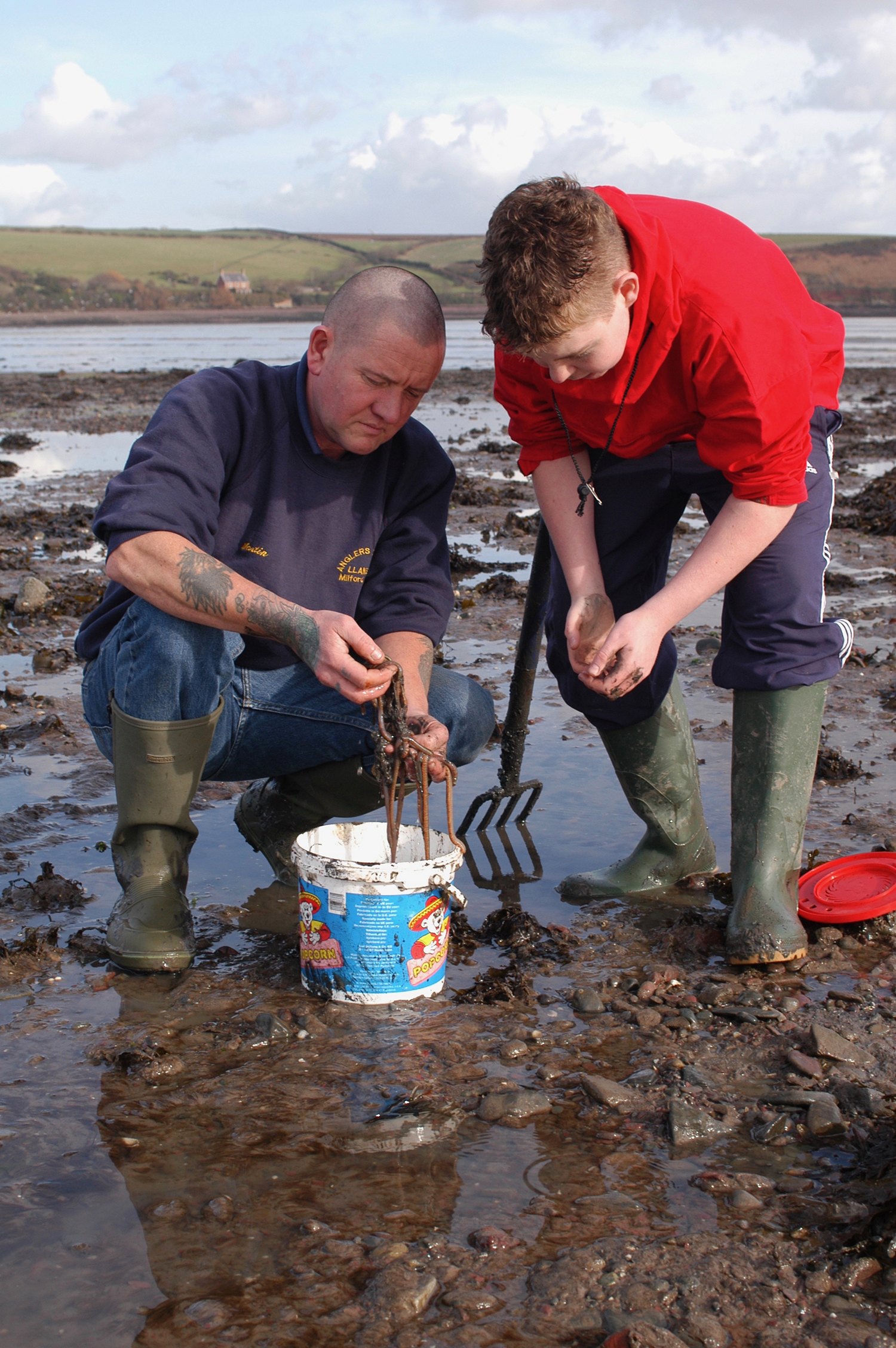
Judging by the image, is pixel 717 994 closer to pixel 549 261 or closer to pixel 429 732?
pixel 429 732

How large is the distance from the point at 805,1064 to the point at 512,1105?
2.19 feet

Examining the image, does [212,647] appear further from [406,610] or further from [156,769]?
[406,610]

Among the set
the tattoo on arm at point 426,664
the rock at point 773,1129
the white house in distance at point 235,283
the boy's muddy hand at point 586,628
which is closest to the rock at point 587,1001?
the rock at point 773,1129

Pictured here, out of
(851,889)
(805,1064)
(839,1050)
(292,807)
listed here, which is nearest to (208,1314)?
(805,1064)

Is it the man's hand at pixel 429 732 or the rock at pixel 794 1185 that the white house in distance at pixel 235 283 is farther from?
the rock at pixel 794 1185

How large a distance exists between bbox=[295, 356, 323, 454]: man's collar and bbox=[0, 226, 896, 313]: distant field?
72.2 metres

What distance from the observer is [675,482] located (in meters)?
3.21

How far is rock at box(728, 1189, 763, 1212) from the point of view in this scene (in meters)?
2.02

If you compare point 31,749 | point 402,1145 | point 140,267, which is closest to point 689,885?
point 402,1145

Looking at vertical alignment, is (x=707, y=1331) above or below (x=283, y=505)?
below

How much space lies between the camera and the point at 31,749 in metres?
4.51

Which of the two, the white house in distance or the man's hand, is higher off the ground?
the white house in distance

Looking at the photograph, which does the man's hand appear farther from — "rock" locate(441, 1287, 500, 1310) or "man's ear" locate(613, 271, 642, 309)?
"rock" locate(441, 1287, 500, 1310)

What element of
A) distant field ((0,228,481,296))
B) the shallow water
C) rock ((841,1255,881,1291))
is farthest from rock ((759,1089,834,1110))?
distant field ((0,228,481,296))
